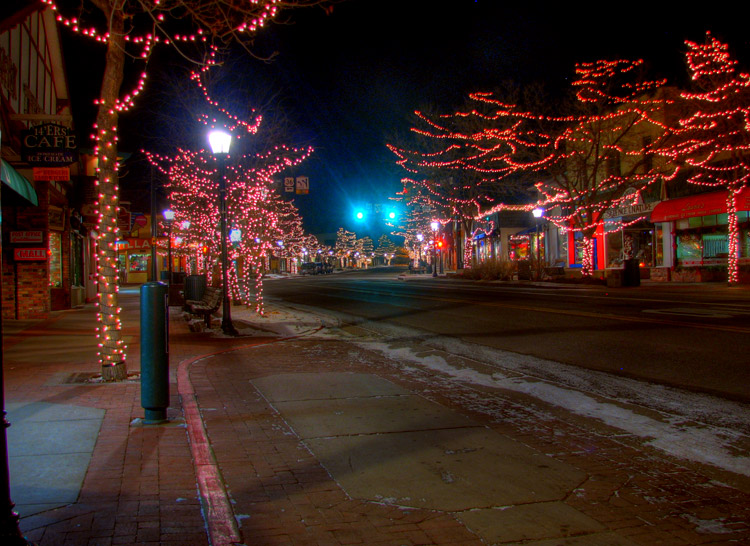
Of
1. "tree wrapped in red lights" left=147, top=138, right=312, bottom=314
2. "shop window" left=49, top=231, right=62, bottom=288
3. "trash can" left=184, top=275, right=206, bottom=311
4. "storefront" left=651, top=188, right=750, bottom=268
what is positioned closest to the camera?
"tree wrapped in red lights" left=147, top=138, right=312, bottom=314

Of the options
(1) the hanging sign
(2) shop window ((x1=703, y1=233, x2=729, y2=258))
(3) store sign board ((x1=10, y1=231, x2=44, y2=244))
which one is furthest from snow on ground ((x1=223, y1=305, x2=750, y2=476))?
(2) shop window ((x1=703, y1=233, x2=729, y2=258))

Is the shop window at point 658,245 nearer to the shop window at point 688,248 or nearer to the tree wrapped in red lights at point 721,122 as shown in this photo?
the shop window at point 688,248

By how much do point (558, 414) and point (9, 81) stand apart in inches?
535

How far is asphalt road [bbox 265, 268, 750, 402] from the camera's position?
8688 millimetres

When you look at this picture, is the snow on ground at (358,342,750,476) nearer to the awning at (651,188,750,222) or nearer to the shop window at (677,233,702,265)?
the awning at (651,188,750,222)

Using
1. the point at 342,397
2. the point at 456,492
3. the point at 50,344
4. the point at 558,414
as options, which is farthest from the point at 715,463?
the point at 50,344

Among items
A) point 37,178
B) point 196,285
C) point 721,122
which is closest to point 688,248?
point 721,122

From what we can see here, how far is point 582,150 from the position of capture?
106ft

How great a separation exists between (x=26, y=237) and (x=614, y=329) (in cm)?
1492

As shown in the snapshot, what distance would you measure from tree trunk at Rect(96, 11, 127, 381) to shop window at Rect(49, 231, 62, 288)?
43.4 feet

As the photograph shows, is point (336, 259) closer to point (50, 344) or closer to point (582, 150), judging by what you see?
point (582, 150)

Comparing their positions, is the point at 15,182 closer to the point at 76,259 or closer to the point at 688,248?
the point at 76,259

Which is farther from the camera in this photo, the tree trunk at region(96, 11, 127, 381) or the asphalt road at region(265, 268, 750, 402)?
the asphalt road at region(265, 268, 750, 402)

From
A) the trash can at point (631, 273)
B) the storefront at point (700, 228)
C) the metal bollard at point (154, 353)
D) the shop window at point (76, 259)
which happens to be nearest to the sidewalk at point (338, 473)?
the metal bollard at point (154, 353)
